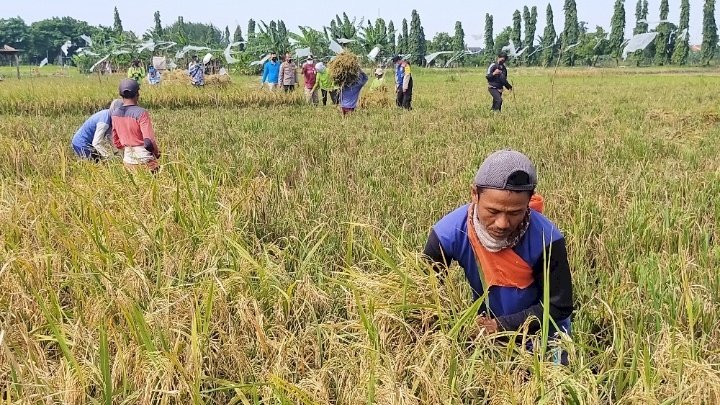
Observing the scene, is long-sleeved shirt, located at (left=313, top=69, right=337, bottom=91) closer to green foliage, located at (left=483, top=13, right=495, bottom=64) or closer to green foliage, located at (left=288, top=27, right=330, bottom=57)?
green foliage, located at (left=288, top=27, right=330, bottom=57)

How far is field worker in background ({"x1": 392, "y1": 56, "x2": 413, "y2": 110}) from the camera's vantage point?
1107 cm

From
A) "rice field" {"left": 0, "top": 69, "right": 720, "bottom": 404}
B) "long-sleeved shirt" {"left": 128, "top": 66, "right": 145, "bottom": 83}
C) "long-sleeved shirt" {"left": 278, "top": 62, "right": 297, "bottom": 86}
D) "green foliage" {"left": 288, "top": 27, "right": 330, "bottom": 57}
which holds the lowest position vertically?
"rice field" {"left": 0, "top": 69, "right": 720, "bottom": 404}

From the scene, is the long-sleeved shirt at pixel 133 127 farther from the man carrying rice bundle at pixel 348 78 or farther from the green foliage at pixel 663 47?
the green foliage at pixel 663 47

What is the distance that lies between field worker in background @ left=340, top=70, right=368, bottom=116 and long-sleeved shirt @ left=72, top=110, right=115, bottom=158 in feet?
18.8

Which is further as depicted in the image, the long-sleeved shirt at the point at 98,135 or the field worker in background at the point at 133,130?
the long-sleeved shirt at the point at 98,135

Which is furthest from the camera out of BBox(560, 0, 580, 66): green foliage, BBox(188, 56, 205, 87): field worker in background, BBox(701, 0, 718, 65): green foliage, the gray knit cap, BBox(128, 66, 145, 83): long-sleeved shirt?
BBox(560, 0, 580, 66): green foliage

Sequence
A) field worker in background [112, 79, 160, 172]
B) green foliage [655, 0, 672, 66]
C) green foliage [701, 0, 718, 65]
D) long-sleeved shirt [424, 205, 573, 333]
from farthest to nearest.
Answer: green foliage [701, 0, 718, 65], green foliage [655, 0, 672, 66], field worker in background [112, 79, 160, 172], long-sleeved shirt [424, 205, 573, 333]

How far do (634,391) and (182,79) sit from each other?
58.1 feet

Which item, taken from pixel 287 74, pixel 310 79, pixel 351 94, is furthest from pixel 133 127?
pixel 287 74

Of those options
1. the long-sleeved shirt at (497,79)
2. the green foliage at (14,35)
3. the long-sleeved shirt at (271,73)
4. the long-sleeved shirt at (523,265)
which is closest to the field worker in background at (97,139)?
the long-sleeved shirt at (523,265)

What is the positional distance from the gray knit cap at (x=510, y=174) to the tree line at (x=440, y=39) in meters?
32.0

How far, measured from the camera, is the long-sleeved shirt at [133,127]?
14.7 feet

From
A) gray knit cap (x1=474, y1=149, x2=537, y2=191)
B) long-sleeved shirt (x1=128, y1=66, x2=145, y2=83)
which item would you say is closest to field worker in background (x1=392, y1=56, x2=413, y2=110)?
long-sleeved shirt (x1=128, y1=66, x2=145, y2=83)

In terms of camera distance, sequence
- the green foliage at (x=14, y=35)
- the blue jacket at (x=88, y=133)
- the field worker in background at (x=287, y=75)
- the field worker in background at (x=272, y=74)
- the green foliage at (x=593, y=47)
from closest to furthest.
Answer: the blue jacket at (x=88, y=133)
the field worker in background at (x=287, y=75)
the field worker in background at (x=272, y=74)
the green foliage at (x=593, y=47)
the green foliage at (x=14, y=35)
